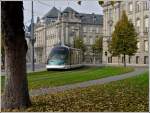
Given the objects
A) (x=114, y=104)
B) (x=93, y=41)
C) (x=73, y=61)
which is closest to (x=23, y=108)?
(x=114, y=104)

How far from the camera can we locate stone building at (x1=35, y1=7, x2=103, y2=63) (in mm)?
110938

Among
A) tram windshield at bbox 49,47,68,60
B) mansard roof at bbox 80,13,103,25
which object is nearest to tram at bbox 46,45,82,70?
tram windshield at bbox 49,47,68,60

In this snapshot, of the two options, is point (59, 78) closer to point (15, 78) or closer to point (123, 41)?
point (15, 78)

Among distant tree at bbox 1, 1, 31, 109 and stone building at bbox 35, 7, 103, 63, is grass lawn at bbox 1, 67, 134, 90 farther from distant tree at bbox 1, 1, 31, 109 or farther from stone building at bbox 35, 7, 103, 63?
stone building at bbox 35, 7, 103, 63

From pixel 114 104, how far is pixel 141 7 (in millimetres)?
70915

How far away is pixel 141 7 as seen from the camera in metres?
80.0

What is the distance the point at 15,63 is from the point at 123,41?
2038 inches

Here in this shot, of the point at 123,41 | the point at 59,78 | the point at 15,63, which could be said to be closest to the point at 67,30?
the point at 123,41

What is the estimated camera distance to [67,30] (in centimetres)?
11181

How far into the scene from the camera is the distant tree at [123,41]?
6119 centimetres

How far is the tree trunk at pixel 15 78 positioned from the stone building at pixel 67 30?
95.5m

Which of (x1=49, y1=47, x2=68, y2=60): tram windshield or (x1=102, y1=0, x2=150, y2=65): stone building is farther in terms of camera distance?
(x1=102, y1=0, x2=150, y2=65): stone building

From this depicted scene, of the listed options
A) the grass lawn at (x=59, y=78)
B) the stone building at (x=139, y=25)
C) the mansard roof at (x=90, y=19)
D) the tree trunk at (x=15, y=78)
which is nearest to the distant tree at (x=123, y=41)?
the stone building at (x=139, y=25)

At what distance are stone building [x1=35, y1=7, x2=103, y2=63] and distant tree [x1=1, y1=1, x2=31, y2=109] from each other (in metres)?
95.5
